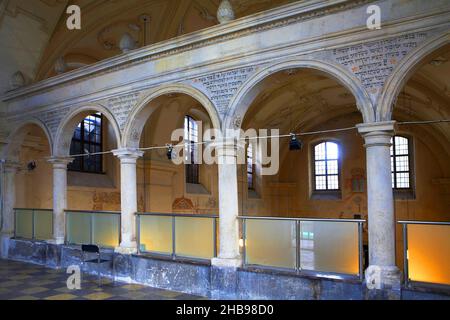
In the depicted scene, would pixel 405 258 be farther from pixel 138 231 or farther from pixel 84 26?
pixel 84 26

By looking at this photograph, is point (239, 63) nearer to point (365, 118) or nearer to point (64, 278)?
point (365, 118)

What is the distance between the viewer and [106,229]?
10219 mm

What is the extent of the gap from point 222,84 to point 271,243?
3204 mm

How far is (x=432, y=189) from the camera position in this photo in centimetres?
1672

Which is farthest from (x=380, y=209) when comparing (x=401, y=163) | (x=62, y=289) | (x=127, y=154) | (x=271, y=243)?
(x=401, y=163)

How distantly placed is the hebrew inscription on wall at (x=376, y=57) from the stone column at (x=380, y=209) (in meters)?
0.68

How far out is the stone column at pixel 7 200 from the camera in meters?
12.4

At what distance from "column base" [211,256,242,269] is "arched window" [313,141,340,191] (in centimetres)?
1213

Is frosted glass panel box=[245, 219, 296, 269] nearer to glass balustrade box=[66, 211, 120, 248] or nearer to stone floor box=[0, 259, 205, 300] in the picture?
stone floor box=[0, 259, 205, 300]

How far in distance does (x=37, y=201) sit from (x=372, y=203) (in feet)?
34.7

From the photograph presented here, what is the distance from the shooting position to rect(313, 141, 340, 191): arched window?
19016 mm

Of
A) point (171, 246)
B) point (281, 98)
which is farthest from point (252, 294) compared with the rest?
point (281, 98)

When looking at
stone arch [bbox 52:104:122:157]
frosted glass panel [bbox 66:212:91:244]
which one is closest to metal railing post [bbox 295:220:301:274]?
frosted glass panel [bbox 66:212:91:244]

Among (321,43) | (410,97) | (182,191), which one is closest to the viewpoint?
(321,43)
